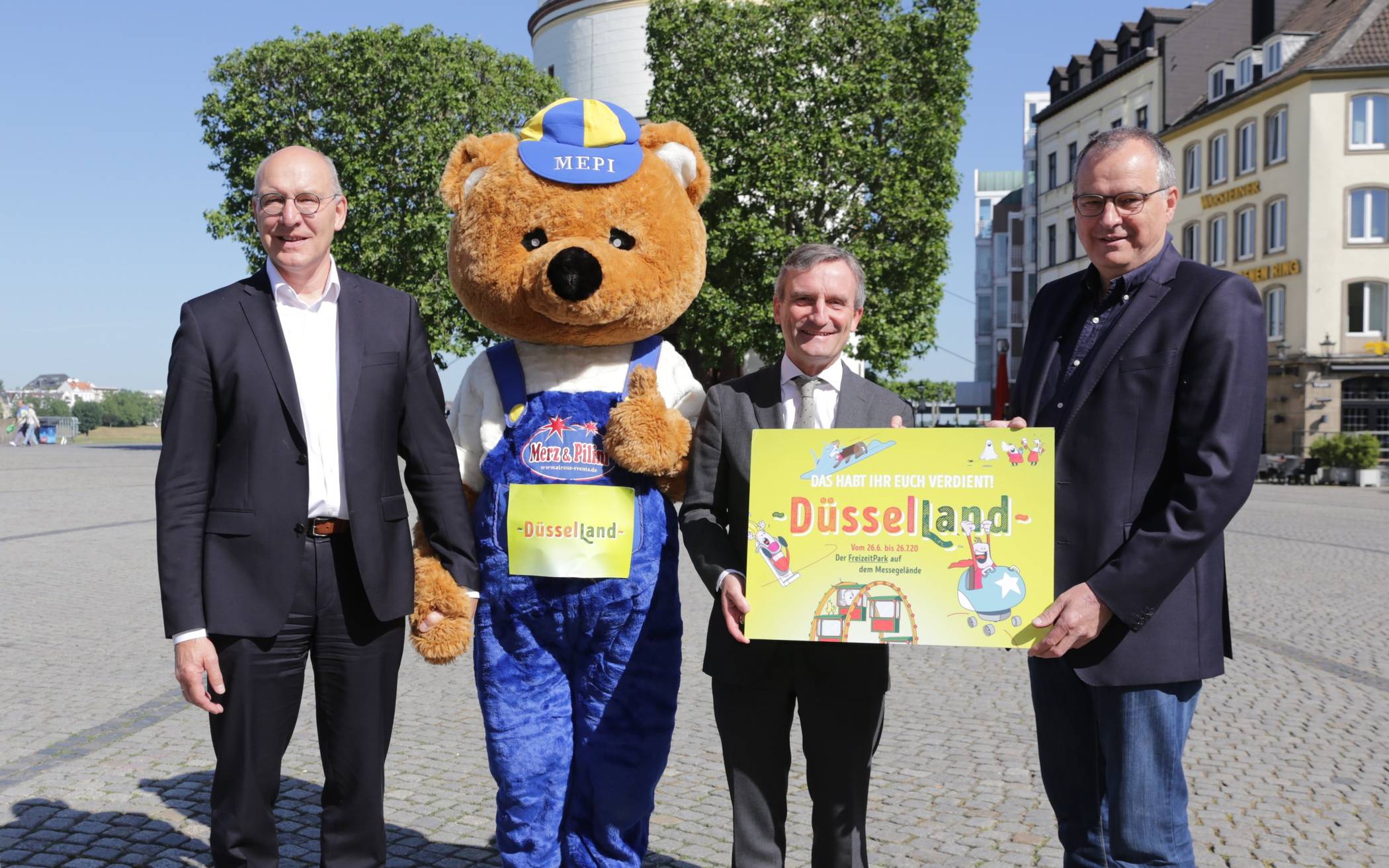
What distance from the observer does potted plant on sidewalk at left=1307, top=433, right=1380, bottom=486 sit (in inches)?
→ 1197

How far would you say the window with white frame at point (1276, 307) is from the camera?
36562mm

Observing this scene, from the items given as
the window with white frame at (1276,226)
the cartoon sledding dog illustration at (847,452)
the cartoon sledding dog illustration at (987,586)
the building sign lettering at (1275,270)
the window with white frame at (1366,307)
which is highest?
the window with white frame at (1276,226)

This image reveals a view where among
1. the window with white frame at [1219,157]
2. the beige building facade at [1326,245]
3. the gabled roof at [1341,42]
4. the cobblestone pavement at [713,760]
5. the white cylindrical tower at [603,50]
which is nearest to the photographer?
the cobblestone pavement at [713,760]

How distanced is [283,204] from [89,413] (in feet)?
245

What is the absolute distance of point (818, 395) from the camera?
11.5 ft

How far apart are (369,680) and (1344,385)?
1495 inches

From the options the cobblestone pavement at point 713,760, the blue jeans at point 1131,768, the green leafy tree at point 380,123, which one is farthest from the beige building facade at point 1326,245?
the blue jeans at point 1131,768

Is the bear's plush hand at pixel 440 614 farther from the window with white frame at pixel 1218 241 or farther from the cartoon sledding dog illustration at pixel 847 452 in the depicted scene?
the window with white frame at pixel 1218 241

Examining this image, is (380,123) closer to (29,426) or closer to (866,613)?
(29,426)

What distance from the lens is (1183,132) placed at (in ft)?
137

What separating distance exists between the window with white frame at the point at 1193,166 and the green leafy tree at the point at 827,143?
16599 millimetres

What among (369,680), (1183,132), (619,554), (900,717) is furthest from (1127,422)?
(1183,132)

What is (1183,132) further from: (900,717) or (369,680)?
(369,680)

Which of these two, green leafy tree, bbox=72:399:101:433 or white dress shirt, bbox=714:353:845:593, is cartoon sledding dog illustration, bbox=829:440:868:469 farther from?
green leafy tree, bbox=72:399:101:433
